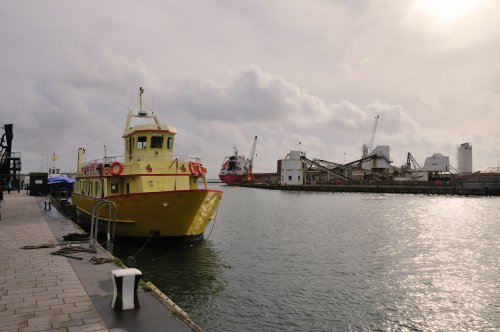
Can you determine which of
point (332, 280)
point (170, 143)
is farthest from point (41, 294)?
point (170, 143)

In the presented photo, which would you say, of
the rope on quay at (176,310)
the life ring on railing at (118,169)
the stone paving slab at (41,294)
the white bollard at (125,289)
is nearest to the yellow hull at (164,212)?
the life ring on railing at (118,169)

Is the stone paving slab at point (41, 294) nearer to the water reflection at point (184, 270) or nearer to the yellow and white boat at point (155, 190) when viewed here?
the water reflection at point (184, 270)

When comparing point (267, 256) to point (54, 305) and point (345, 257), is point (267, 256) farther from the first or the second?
point (54, 305)

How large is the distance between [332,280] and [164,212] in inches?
385

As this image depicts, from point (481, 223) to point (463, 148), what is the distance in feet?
386

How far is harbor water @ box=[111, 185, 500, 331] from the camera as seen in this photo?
42.0ft

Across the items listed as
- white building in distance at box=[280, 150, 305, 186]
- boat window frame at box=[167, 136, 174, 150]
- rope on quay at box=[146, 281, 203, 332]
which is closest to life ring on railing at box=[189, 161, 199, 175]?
boat window frame at box=[167, 136, 174, 150]

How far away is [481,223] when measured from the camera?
3925cm

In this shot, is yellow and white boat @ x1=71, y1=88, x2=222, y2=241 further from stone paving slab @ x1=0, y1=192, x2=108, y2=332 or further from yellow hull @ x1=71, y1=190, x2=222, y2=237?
stone paving slab @ x1=0, y1=192, x2=108, y2=332

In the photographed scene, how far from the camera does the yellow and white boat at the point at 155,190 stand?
821 inches

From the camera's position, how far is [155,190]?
22703 mm

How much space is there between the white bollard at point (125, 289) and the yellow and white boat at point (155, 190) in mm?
11884

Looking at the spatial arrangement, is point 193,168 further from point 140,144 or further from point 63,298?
point 63,298

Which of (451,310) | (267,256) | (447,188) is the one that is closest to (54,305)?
(451,310)
